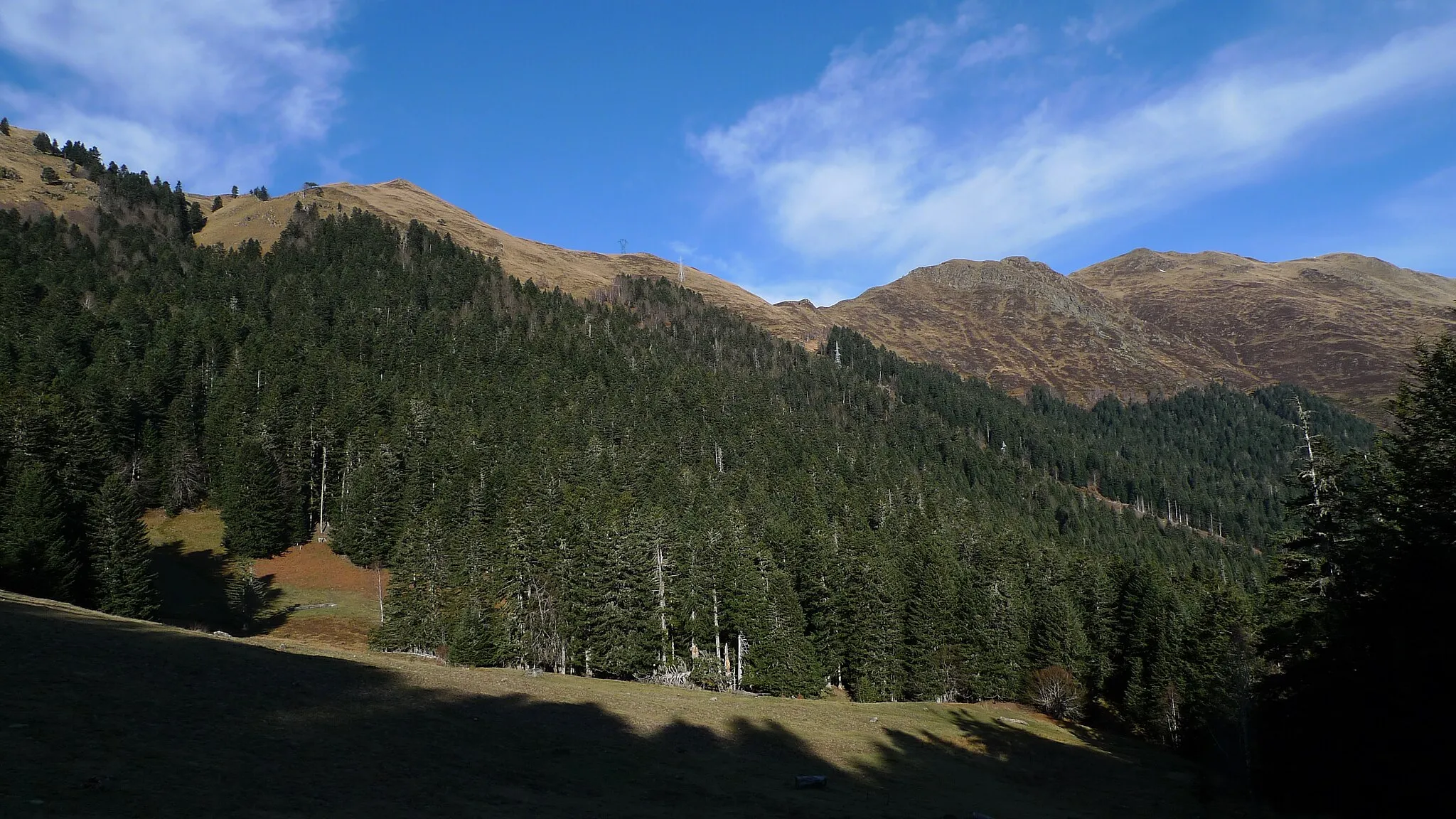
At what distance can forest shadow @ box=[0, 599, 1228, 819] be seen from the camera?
14492mm

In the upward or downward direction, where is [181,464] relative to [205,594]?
upward

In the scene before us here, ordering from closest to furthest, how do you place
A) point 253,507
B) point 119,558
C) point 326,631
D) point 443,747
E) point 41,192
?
point 443,747 → point 119,558 → point 326,631 → point 253,507 → point 41,192

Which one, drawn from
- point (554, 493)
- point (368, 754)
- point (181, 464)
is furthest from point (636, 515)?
point (181, 464)

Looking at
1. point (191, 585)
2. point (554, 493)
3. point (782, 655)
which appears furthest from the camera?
point (554, 493)

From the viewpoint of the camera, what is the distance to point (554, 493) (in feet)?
260

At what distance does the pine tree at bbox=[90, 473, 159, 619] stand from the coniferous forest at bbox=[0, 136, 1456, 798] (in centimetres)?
24

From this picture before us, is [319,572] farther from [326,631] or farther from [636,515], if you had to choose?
[636,515]

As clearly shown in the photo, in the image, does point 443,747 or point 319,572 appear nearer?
point 443,747

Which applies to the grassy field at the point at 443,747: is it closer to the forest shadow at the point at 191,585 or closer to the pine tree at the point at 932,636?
the pine tree at the point at 932,636

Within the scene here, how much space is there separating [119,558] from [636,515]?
38903 millimetres

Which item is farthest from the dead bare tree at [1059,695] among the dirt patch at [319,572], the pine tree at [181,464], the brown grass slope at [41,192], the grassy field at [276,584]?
the brown grass slope at [41,192]

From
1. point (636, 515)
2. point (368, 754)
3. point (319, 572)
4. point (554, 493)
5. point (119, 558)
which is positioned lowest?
point (368, 754)

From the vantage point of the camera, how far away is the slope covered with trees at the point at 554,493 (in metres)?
57.3

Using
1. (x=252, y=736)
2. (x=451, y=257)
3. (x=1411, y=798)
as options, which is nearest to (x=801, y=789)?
(x=252, y=736)
